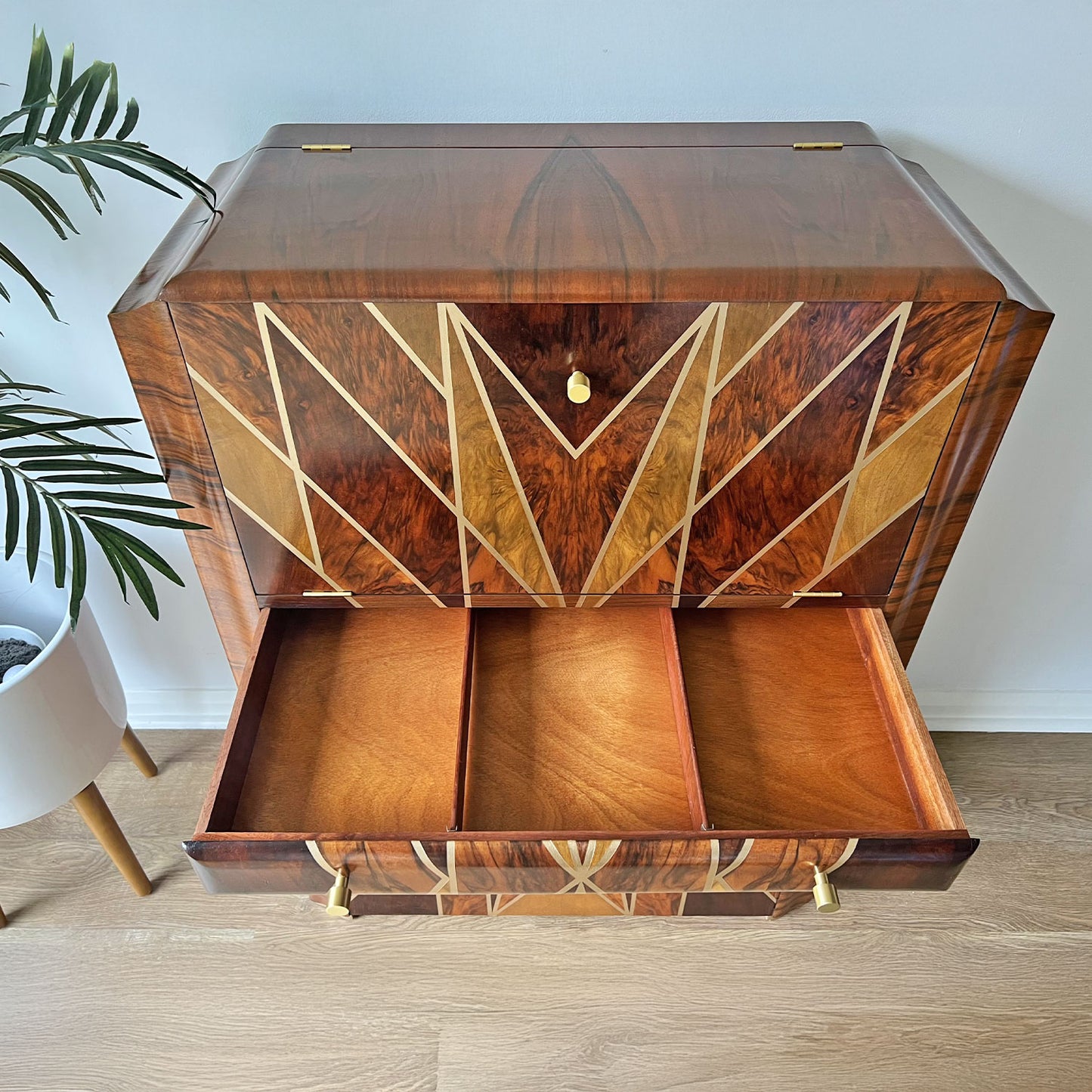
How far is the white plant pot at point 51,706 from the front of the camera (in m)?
0.98

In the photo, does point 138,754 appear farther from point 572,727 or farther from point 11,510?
point 572,727

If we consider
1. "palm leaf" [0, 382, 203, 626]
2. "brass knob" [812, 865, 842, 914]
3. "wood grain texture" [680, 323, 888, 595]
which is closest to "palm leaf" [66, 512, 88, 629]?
"palm leaf" [0, 382, 203, 626]

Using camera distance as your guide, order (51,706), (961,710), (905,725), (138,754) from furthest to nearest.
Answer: (961,710) < (138,754) < (51,706) < (905,725)

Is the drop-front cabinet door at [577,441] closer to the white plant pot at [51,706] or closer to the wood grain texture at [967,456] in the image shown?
the wood grain texture at [967,456]

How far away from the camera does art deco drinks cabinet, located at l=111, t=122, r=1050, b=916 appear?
0.66 meters

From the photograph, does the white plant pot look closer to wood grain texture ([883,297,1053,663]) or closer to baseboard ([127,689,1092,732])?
baseboard ([127,689,1092,732])

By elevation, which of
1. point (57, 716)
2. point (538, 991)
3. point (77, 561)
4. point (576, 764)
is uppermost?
point (77, 561)

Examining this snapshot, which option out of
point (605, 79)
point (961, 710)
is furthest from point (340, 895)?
point (961, 710)

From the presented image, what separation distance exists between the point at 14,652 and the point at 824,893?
99 cm

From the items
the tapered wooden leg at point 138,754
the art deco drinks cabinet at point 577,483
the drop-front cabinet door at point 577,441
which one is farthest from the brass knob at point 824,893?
the tapered wooden leg at point 138,754

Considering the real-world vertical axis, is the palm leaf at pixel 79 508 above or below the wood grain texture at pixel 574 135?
below

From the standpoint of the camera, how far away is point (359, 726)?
0.87 meters

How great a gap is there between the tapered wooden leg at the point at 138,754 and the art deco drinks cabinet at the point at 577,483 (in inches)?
20.1

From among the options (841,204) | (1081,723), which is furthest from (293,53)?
(1081,723)
